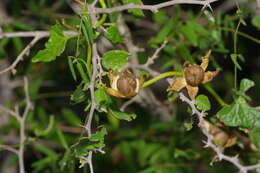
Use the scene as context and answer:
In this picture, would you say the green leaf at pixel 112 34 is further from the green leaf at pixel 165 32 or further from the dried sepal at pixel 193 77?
the green leaf at pixel 165 32

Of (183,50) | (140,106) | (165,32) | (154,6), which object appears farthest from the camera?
(140,106)

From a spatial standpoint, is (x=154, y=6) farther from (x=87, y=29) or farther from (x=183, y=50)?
(x=183, y=50)

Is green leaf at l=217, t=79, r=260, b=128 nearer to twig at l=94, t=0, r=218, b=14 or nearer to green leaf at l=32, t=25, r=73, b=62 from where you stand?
twig at l=94, t=0, r=218, b=14

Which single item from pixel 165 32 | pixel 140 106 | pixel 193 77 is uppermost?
pixel 165 32

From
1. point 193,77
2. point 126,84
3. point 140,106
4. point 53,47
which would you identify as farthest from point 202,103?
point 140,106

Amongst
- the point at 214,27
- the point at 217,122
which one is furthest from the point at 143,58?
the point at 217,122

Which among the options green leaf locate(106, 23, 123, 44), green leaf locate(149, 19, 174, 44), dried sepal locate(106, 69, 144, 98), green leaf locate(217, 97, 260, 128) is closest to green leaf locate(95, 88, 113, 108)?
dried sepal locate(106, 69, 144, 98)
